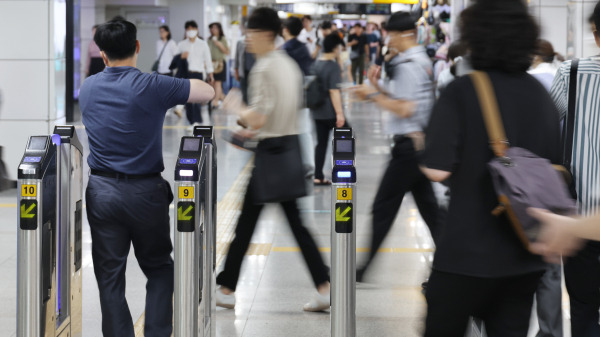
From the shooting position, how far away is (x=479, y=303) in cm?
273

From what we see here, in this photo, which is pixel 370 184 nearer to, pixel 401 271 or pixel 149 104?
pixel 401 271

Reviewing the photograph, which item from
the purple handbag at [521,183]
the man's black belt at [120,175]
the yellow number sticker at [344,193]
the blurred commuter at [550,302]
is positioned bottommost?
the blurred commuter at [550,302]

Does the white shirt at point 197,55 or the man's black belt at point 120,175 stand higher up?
the white shirt at point 197,55

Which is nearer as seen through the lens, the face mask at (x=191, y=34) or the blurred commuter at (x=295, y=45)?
the blurred commuter at (x=295, y=45)

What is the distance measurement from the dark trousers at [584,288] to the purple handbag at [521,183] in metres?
0.89

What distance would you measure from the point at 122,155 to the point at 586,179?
1.91m

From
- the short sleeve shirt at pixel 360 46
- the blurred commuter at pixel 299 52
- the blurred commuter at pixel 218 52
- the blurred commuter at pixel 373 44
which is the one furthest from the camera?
the blurred commuter at pixel 373 44

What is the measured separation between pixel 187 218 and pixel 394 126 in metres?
1.87

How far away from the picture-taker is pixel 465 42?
2734 mm

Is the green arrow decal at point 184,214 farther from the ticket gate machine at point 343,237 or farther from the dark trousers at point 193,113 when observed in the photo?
the dark trousers at point 193,113

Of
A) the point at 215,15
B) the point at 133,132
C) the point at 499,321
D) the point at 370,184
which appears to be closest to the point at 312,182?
the point at 370,184

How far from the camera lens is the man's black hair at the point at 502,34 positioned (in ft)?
8.71

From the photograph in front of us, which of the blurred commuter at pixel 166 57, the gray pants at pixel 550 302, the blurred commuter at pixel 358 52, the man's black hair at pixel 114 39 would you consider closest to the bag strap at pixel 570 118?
the gray pants at pixel 550 302

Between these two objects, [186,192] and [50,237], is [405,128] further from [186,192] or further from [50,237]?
[50,237]
